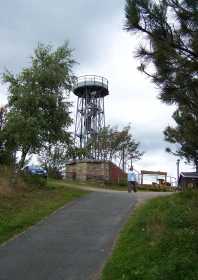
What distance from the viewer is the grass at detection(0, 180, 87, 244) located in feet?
49.4

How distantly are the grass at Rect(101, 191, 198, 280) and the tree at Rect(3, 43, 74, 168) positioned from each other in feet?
35.2

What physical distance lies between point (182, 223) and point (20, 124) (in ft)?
42.7

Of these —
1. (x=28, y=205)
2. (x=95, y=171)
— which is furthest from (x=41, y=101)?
(x=95, y=171)

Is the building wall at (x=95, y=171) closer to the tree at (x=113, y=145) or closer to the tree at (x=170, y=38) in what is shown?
the tree at (x=113, y=145)

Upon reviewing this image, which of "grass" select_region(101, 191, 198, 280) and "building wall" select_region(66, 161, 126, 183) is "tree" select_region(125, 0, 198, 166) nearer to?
"grass" select_region(101, 191, 198, 280)

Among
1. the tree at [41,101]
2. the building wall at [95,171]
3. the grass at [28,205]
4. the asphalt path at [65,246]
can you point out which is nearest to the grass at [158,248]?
the asphalt path at [65,246]

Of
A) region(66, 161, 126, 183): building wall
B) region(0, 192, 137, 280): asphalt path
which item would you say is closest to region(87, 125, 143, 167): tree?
region(66, 161, 126, 183): building wall

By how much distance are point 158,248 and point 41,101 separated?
15600mm

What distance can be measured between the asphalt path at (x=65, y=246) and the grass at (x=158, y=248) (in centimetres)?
49

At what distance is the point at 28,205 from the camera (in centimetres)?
1881

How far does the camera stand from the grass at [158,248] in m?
9.45

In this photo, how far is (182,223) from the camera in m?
12.9

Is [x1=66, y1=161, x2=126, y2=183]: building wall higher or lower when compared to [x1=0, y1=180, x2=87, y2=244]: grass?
higher

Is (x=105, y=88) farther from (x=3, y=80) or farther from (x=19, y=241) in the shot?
(x=19, y=241)
